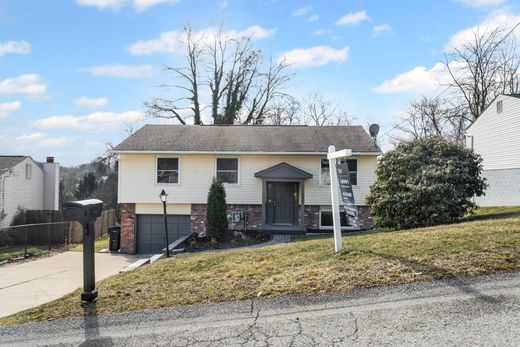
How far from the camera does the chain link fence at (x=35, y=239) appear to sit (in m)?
16.9

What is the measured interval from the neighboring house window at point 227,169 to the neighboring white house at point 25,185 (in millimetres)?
13991

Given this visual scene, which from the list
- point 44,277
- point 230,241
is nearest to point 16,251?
point 44,277

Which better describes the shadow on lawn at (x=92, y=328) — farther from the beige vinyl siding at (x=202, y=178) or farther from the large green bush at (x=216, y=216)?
the beige vinyl siding at (x=202, y=178)

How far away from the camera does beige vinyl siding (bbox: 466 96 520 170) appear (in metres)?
17.6

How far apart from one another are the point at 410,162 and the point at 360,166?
20.0ft

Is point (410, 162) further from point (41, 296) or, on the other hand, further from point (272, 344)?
point (41, 296)

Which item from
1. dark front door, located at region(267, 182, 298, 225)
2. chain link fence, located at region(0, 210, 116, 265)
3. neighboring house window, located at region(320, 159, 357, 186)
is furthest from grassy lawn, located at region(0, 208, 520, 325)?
chain link fence, located at region(0, 210, 116, 265)

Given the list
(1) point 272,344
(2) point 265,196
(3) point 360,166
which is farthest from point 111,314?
(3) point 360,166

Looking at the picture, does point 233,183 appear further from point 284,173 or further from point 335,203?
point 335,203

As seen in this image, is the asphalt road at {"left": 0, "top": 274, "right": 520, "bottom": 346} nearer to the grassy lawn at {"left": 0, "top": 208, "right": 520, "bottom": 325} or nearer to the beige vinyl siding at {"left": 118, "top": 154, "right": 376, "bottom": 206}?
the grassy lawn at {"left": 0, "top": 208, "right": 520, "bottom": 325}

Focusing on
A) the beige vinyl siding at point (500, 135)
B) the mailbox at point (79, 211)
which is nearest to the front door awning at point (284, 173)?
the beige vinyl siding at point (500, 135)

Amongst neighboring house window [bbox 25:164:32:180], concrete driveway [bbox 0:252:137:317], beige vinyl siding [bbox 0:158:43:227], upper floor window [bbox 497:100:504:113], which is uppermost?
upper floor window [bbox 497:100:504:113]

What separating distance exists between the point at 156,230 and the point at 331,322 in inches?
585

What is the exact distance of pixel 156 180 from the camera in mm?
17750
